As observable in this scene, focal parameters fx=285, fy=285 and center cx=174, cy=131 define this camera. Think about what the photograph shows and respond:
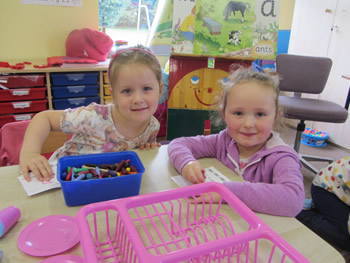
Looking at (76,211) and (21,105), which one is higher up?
(76,211)

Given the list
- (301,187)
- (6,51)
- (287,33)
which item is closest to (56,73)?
(6,51)

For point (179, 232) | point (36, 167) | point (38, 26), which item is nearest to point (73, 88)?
point (38, 26)

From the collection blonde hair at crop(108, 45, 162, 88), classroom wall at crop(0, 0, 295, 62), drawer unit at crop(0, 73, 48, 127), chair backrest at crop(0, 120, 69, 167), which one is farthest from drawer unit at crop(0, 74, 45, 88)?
blonde hair at crop(108, 45, 162, 88)

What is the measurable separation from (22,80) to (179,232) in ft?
6.69

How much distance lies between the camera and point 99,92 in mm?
2451

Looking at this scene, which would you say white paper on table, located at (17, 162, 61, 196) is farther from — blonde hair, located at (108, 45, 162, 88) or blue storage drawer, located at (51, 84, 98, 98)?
blue storage drawer, located at (51, 84, 98, 98)

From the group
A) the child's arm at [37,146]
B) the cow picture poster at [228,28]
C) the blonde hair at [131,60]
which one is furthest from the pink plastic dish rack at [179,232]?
the cow picture poster at [228,28]

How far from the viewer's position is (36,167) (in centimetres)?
79

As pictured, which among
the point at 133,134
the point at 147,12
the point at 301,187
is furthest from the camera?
the point at 147,12

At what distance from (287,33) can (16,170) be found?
3.31 m

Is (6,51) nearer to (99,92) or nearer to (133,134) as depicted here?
(99,92)

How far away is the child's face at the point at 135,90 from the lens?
0.90 m

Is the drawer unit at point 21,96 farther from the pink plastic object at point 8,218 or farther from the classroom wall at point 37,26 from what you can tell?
the pink plastic object at point 8,218

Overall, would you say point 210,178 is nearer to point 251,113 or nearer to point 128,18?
point 251,113
